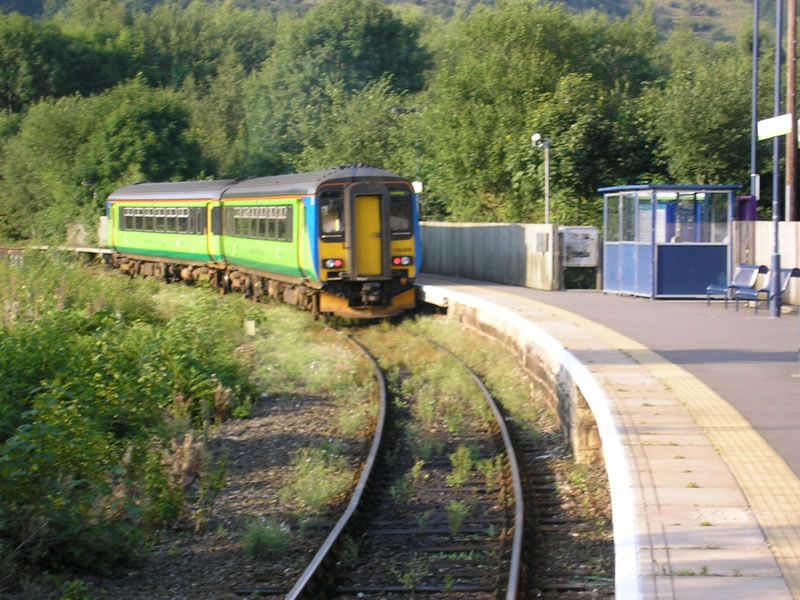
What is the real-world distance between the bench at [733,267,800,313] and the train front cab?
6.74 m

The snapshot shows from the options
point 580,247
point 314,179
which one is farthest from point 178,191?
point 580,247

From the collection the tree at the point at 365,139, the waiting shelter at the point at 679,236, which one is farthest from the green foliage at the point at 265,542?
the tree at the point at 365,139

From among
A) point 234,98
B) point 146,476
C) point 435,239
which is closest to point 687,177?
point 435,239

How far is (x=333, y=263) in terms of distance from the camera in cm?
2283

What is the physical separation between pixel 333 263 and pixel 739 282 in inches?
294

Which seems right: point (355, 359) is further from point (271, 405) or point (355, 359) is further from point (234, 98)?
point (234, 98)

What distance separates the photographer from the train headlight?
22.8 metres

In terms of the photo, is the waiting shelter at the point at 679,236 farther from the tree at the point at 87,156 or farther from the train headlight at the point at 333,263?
the tree at the point at 87,156

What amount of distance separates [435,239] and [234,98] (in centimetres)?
5481

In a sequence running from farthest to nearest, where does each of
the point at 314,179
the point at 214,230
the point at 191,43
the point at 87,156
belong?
the point at 191,43 → the point at 87,156 → the point at 214,230 → the point at 314,179

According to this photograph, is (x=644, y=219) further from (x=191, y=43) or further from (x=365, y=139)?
(x=191, y=43)

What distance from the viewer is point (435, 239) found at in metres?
33.8

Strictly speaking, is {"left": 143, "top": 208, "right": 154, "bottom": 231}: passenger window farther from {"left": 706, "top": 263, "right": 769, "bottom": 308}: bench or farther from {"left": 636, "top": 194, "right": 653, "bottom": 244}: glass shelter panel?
{"left": 706, "top": 263, "right": 769, "bottom": 308}: bench

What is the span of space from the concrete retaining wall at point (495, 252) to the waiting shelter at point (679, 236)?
155 inches
